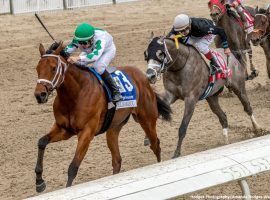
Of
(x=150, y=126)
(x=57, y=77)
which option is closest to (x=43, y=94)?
(x=57, y=77)

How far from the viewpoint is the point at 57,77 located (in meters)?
6.89

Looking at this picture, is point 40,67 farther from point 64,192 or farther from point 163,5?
point 163,5

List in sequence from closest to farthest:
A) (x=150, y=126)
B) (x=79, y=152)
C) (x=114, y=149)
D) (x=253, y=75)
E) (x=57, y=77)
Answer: (x=57, y=77) < (x=79, y=152) < (x=114, y=149) < (x=150, y=126) < (x=253, y=75)

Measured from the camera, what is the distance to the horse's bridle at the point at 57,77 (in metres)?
6.78

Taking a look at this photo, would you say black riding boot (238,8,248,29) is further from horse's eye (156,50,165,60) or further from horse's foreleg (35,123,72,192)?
Result: horse's foreleg (35,123,72,192)

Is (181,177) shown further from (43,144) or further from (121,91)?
(121,91)

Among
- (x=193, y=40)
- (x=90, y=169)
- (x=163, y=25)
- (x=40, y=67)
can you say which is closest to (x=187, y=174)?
(x=40, y=67)

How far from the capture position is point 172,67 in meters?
8.91

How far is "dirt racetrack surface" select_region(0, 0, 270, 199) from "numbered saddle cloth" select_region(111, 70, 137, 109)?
988 millimetres

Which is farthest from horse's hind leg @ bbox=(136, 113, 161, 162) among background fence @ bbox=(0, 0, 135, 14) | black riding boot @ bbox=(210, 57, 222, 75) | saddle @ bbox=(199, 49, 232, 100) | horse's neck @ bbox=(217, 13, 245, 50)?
background fence @ bbox=(0, 0, 135, 14)

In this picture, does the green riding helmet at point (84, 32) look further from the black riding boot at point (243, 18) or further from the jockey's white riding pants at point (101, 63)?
the black riding boot at point (243, 18)

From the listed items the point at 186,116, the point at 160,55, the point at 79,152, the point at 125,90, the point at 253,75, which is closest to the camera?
the point at 79,152

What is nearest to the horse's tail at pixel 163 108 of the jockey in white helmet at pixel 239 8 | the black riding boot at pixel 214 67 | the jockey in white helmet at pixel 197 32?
the jockey in white helmet at pixel 197 32

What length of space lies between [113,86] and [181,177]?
2890 millimetres
